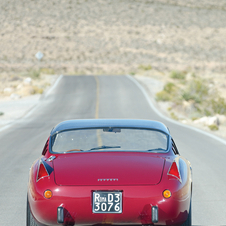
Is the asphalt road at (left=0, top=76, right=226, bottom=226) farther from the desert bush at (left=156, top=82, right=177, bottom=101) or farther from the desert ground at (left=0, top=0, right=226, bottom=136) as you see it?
the desert ground at (left=0, top=0, right=226, bottom=136)

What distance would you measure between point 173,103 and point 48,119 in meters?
11.1

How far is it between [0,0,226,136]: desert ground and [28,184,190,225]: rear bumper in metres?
58.1

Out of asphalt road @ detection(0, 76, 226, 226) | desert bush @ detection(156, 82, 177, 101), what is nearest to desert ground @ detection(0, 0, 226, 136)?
desert bush @ detection(156, 82, 177, 101)

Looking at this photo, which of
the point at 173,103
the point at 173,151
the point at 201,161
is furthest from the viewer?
the point at 173,103

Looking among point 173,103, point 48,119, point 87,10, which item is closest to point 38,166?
point 48,119

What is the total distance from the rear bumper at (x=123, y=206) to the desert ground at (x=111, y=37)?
58.1 metres

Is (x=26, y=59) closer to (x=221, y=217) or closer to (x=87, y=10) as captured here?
(x=87, y=10)

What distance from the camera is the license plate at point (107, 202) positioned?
3891 millimetres

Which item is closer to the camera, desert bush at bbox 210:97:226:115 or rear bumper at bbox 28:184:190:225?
rear bumper at bbox 28:184:190:225

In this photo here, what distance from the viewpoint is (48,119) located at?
2141cm

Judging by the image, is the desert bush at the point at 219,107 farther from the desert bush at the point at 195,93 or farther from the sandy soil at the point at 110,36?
the sandy soil at the point at 110,36

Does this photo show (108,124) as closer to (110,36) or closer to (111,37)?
(111,37)

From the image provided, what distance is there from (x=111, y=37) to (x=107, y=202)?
267ft

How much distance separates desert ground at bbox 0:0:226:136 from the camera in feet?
232
